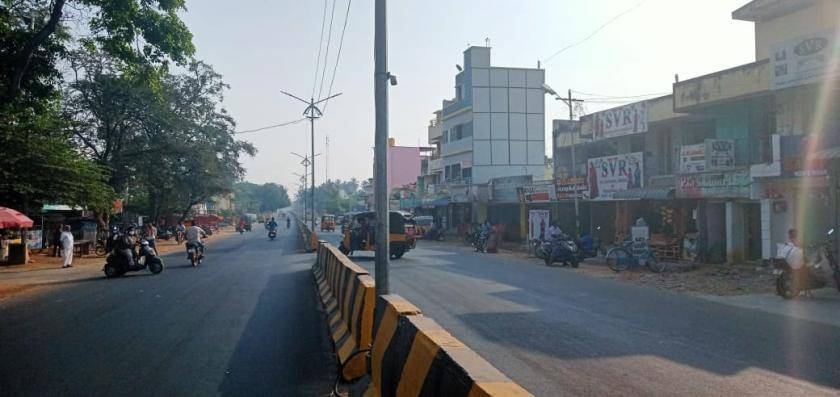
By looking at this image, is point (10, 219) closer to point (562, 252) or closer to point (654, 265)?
point (562, 252)

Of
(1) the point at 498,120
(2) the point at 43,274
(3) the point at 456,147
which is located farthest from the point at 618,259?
(3) the point at 456,147

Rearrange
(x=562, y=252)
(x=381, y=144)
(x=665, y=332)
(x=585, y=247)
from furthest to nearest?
(x=585, y=247) → (x=562, y=252) → (x=665, y=332) → (x=381, y=144)

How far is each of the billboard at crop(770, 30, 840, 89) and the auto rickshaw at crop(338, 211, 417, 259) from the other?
14.6 m

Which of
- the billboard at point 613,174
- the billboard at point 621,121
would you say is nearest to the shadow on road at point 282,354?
the billboard at point 613,174

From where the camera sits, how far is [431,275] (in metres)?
19.6

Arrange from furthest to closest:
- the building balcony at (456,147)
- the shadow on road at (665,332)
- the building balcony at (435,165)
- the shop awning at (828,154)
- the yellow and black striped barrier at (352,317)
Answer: the building balcony at (435,165) → the building balcony at (456,147) → the shop awning at (828,154) → the shadow on road at (665,332) → the yellow and black striped barrier at (352,317)

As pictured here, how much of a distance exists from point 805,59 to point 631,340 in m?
11.9

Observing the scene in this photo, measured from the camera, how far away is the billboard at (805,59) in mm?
16656

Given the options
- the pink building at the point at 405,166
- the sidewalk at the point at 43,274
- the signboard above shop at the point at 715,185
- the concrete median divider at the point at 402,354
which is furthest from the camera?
the pink building at the point at 405,166

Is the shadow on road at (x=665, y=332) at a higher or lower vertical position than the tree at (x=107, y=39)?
lower

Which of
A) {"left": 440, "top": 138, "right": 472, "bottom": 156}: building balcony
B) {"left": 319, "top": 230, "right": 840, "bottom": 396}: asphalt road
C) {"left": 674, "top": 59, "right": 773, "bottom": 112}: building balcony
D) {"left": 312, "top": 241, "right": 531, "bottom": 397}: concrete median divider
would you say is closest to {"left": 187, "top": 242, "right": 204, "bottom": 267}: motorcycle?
{"left": 319, "top": 230, "right": 840, "bottom": 396}: asphalt road

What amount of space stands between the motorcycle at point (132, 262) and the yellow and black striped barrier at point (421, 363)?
1631cm

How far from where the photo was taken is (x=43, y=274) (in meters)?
22.3

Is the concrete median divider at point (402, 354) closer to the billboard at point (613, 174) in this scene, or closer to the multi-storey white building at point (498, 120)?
the billboard at point (613, 174)
